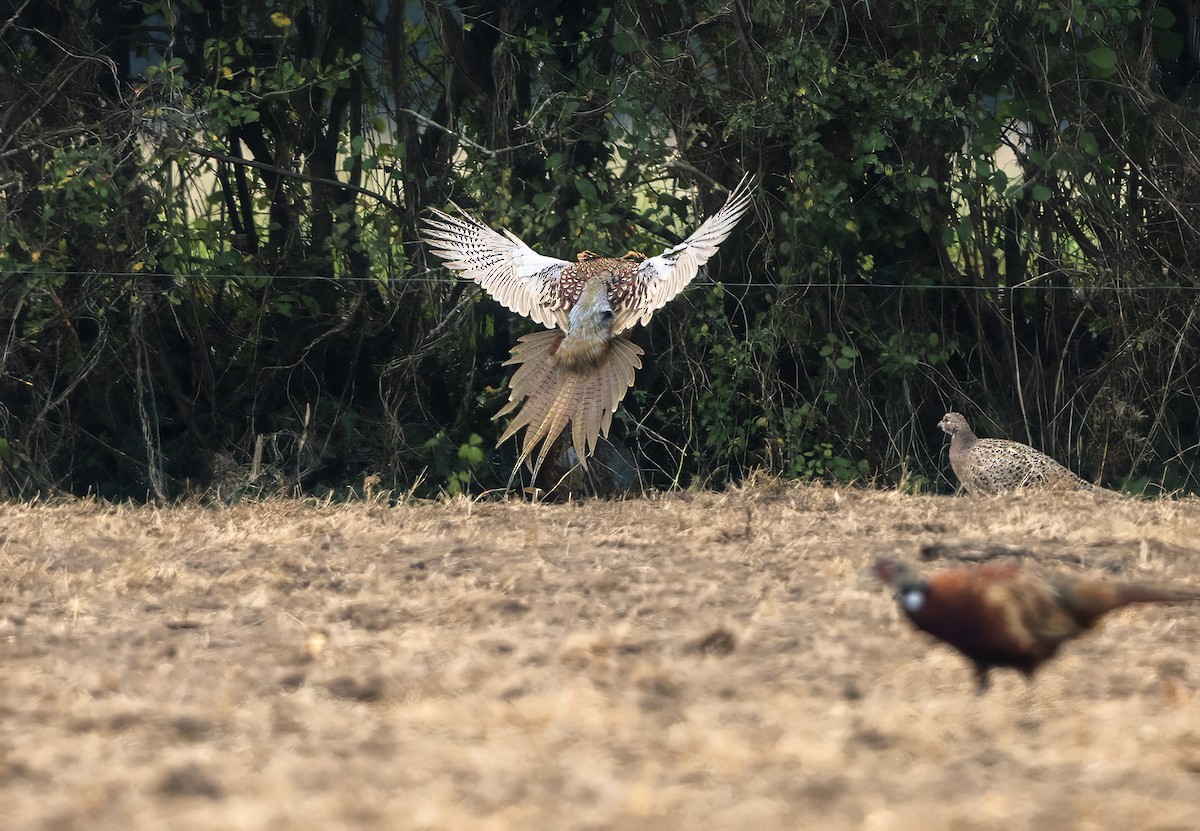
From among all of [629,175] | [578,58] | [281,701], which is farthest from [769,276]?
[281,701]

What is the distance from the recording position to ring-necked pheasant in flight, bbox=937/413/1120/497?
231 inches

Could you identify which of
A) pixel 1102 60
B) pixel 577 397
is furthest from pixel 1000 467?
pixel 1102 60

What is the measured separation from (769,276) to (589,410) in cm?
159

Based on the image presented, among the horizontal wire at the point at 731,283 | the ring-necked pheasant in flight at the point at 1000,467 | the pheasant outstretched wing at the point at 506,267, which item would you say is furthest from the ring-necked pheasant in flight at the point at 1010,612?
the horizontal wire at the point at 731,283

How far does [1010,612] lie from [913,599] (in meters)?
0.19

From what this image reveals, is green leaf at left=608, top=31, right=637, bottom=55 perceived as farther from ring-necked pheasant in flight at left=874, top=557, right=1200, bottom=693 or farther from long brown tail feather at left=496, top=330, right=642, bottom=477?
ring-necked pheasant in flight at left=874, top=557, right=1200, bottom=693

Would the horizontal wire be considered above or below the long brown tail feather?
above

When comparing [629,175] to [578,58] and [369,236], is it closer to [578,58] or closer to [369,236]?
[578,58]

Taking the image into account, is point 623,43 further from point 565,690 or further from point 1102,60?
point 565,690

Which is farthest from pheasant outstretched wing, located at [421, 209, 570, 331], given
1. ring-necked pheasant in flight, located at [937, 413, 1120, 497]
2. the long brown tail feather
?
ring-necked pheasant in flight, located at [937, 413, 1120, 497]

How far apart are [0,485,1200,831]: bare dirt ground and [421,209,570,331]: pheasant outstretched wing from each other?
66.4 inches

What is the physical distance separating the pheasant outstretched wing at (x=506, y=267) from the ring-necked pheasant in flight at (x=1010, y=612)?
346 cm

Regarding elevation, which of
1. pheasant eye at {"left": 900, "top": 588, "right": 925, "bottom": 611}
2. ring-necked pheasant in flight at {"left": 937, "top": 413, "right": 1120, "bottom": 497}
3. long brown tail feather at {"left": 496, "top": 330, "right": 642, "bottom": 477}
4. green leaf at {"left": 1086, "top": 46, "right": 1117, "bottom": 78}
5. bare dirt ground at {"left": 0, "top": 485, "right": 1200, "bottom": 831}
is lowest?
bare dirt ground at {"left": 0, "top": 485, "right": 1200, "bottom": 831}

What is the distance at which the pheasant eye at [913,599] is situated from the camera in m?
2.71
